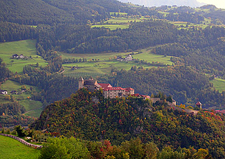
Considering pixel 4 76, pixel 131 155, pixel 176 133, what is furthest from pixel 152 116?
pixel 4 76

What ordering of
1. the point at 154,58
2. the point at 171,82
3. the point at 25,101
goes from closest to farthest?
1. the point at 25,101
2. the point at 171,82
3. the point at 154,58

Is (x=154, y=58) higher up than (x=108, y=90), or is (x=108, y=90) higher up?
(x=108, y=90)

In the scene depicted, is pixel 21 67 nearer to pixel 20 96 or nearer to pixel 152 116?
pixel 20 96

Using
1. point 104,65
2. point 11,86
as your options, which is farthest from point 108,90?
point 104,65

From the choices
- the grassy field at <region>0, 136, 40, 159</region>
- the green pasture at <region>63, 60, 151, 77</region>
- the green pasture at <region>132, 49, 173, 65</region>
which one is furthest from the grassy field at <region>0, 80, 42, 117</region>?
the grassy field at <region>0, 136, 40, 159</region>

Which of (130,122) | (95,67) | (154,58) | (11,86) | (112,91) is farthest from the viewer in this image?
(154,58)

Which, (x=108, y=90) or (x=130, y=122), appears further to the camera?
(x=108, y=90)

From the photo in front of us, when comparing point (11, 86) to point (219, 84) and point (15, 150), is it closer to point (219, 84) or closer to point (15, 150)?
point (219, 84)
